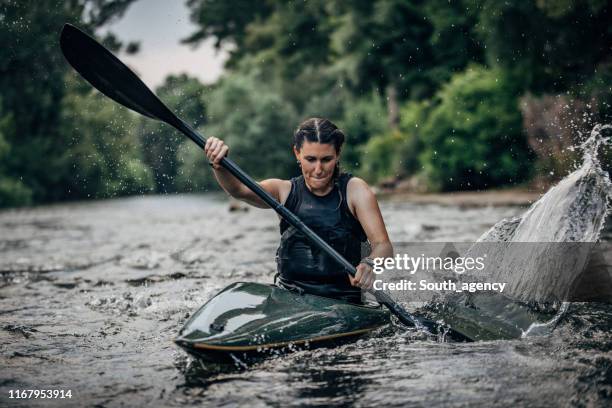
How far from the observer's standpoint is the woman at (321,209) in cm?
409

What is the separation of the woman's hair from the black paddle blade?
34.2 inches

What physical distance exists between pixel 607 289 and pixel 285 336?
8.45 ft

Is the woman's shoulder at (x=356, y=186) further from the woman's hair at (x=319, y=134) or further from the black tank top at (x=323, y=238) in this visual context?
the woman's hair at (x=319, y=134)

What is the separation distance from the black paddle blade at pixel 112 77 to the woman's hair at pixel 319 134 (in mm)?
869

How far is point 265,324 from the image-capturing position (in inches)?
148

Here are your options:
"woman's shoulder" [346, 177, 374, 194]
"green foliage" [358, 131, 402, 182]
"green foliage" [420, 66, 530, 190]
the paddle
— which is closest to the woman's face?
"woman's shoulder" [346, 177, 374, 194]

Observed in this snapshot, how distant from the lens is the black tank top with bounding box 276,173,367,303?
4.20 meters

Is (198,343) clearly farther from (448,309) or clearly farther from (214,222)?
(214,222)

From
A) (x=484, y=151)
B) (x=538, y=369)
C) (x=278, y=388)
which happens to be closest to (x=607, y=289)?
(x=538, y=369)

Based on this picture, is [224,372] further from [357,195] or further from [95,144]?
[95,144]

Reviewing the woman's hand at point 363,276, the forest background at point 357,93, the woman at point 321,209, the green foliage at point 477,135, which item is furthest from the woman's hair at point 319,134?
the green foliage at point 477,135

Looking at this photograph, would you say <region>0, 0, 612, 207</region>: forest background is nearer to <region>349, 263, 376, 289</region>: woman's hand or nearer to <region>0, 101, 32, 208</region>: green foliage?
<region>0, 101, 32, 208</region>: green foliage

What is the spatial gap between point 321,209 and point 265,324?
31.3 inches

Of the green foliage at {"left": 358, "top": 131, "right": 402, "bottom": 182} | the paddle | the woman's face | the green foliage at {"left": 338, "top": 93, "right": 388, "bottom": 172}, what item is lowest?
the woman's face
